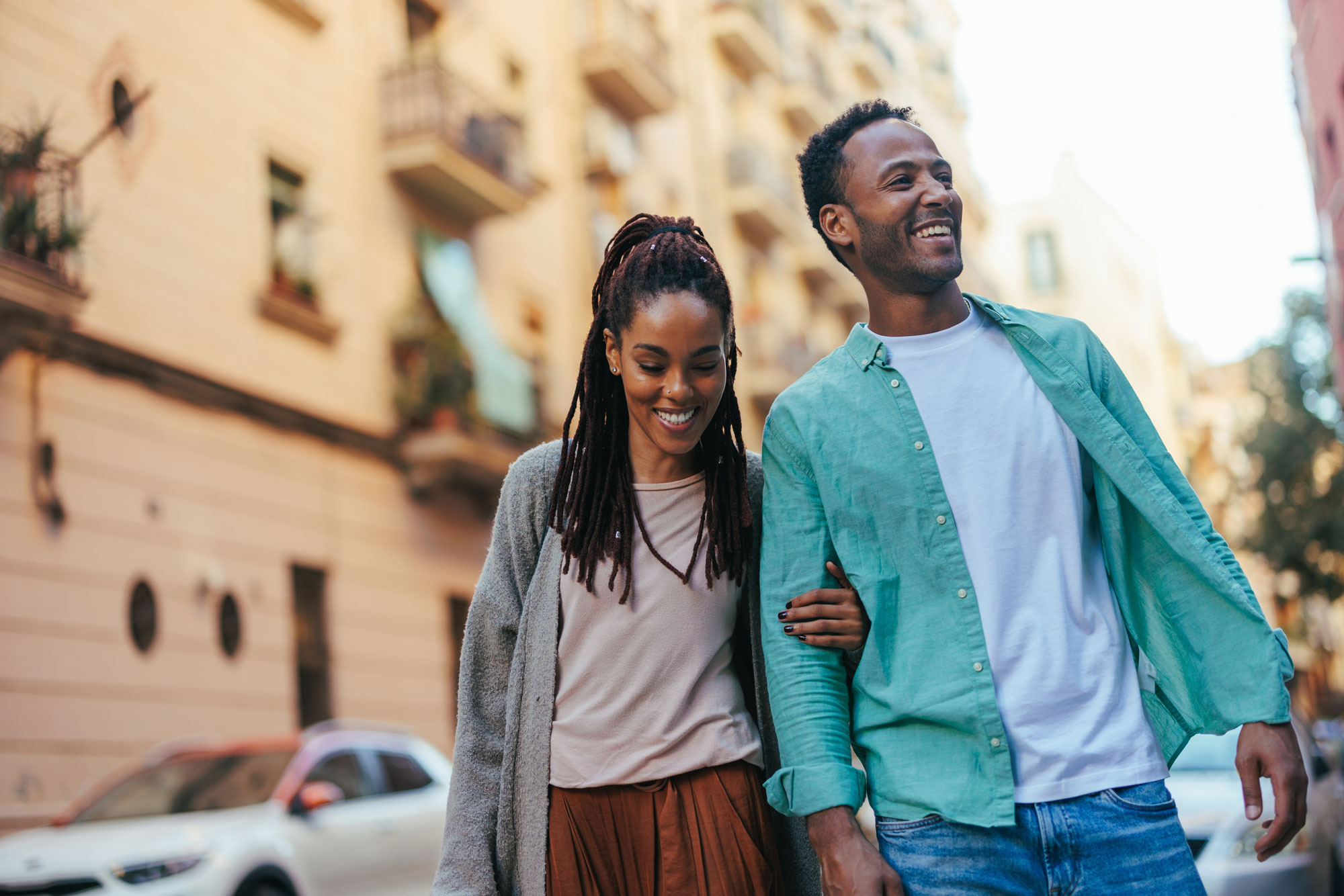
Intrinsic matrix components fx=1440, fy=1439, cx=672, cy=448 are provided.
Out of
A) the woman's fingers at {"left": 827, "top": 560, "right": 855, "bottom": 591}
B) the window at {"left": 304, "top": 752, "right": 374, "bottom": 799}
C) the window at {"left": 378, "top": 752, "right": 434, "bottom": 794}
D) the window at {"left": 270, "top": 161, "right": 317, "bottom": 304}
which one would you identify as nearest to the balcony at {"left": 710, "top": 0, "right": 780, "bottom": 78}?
the window at {"left": 270, "top": 161, "right": 317, "bottom": 304}

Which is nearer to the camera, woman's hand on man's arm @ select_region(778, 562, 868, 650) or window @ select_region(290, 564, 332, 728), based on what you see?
woman's hand on man's arm @ select_region(778, 562, 868, 650)

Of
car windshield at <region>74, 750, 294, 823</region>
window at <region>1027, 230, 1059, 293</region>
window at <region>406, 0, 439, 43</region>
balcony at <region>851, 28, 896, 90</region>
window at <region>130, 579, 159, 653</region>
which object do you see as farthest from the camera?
window at <region>1027, 230, 1059, 293</region>

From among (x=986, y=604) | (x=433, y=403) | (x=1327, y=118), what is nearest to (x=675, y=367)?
(x=986, y=604)

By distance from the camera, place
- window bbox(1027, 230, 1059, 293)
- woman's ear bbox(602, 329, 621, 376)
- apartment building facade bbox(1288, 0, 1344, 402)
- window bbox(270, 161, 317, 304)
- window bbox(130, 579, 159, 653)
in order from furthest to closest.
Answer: window bbox(1027, 230, 1059, 293), apartment building facade bbox(1288, 0, 1344, 402), window bbox(270, 161, 317, 304), window bbox(130, 579, 159, 653), woman's ear bbox(602, 329, 621, 376)

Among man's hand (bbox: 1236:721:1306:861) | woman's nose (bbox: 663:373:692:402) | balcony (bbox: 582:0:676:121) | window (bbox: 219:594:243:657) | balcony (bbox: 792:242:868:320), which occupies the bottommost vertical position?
man's hand (bbox: 1236:721:1306:861)

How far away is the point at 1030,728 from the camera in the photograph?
8.21 feet

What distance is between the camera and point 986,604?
259 cm

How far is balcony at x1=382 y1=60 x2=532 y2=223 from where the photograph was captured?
15.9 metres

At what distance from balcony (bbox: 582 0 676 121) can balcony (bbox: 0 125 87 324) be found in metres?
11.2

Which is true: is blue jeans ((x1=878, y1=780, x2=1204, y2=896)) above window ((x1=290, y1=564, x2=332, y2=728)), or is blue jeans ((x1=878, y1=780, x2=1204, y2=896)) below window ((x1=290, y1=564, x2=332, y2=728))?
below

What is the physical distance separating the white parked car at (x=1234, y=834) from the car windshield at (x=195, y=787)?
16.8ft

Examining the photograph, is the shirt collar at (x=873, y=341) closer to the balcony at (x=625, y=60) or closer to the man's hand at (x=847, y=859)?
the man's hand at (x=847, y=859)

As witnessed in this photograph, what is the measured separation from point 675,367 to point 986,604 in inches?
29.8

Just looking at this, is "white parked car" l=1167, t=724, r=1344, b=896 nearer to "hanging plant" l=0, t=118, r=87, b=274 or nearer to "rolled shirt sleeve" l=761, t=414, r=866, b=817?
"rolled shirt sleeve" l=761, t=414, r=866, b=817
